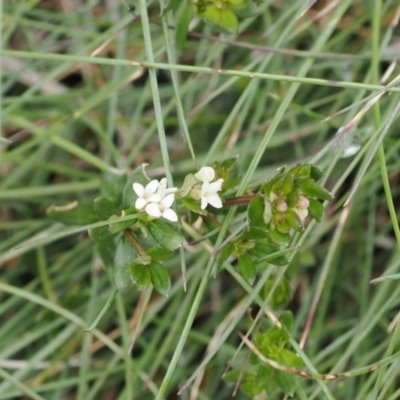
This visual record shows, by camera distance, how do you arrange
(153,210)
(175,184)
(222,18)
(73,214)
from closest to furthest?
1. (153,210)
2. (222,18)
3. (73,214)
4. (175,184)

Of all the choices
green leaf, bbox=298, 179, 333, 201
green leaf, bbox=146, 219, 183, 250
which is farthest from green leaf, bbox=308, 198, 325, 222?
green leaf, bbox=146, 219, 183, 250

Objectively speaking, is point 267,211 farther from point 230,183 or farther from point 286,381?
point 286,381

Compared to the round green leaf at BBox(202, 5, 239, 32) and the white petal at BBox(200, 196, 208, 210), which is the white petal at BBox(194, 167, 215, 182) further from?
the round green leaf at BBox(202, 5, 239, 32)

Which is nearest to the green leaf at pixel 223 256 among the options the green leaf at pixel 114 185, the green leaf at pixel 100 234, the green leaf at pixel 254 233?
the green leaf at pixel 254 233

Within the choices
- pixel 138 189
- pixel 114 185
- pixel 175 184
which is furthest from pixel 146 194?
pixel 175 184

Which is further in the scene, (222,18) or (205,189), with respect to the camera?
(222,18)

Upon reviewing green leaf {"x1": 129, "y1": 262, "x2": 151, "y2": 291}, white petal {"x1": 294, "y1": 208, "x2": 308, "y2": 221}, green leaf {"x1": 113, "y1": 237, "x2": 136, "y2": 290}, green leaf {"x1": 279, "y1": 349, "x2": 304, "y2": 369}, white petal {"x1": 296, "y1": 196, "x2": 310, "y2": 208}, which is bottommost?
green leaf {"x1": 279, "y1": 349, "x2": 304, "y2": 369}
